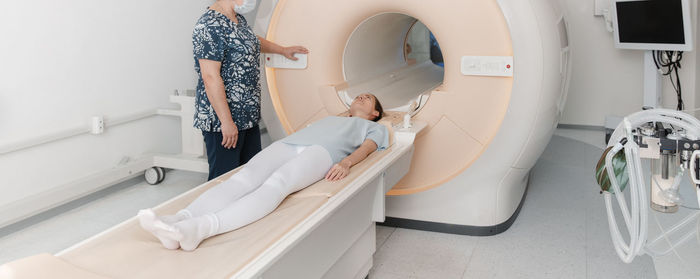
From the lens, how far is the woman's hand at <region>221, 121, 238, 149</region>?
2.03 metres

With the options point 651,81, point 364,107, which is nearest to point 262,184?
point 364,107

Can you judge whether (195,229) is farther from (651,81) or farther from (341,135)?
(651,81)

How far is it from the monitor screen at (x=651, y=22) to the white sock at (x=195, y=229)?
311 centimetres

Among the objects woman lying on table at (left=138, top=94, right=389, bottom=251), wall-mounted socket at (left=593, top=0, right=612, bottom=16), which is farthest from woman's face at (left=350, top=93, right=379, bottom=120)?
wall-mounted socket at (left=593, top=0, right=612, bottom=16)

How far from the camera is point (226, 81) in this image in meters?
2.06

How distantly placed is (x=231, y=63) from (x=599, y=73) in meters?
3.19

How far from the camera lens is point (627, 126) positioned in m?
1.19

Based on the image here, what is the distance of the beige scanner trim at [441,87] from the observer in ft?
6.75

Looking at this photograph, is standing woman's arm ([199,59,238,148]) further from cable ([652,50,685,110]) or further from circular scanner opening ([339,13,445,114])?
cable ([652,50,685,110])

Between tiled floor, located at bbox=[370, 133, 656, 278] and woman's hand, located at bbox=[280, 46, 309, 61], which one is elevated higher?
woman's hand, located at bbox=[280, 46, 309, 61]

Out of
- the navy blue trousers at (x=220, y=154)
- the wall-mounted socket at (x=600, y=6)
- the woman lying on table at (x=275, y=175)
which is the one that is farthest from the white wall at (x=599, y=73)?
the navy blue trousers at (x=220, y=154)

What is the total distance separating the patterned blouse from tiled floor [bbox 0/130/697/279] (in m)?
0.74

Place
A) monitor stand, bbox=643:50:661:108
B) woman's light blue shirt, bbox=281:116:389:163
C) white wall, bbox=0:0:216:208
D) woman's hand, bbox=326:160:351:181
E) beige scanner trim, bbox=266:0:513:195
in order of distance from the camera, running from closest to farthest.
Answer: woman's hand, bbox=326:160:351:181 < woman's light blue shirt, bbox=281:116:389:163 < beige scanner trim, bbox=266:0:513:195 < white wall, bbox=0:0:216:208 < monitor stand, bbox=643:50:661:108

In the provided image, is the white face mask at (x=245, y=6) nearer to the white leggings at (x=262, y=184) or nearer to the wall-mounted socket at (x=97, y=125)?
the white leggings at (x=262, y=184)
